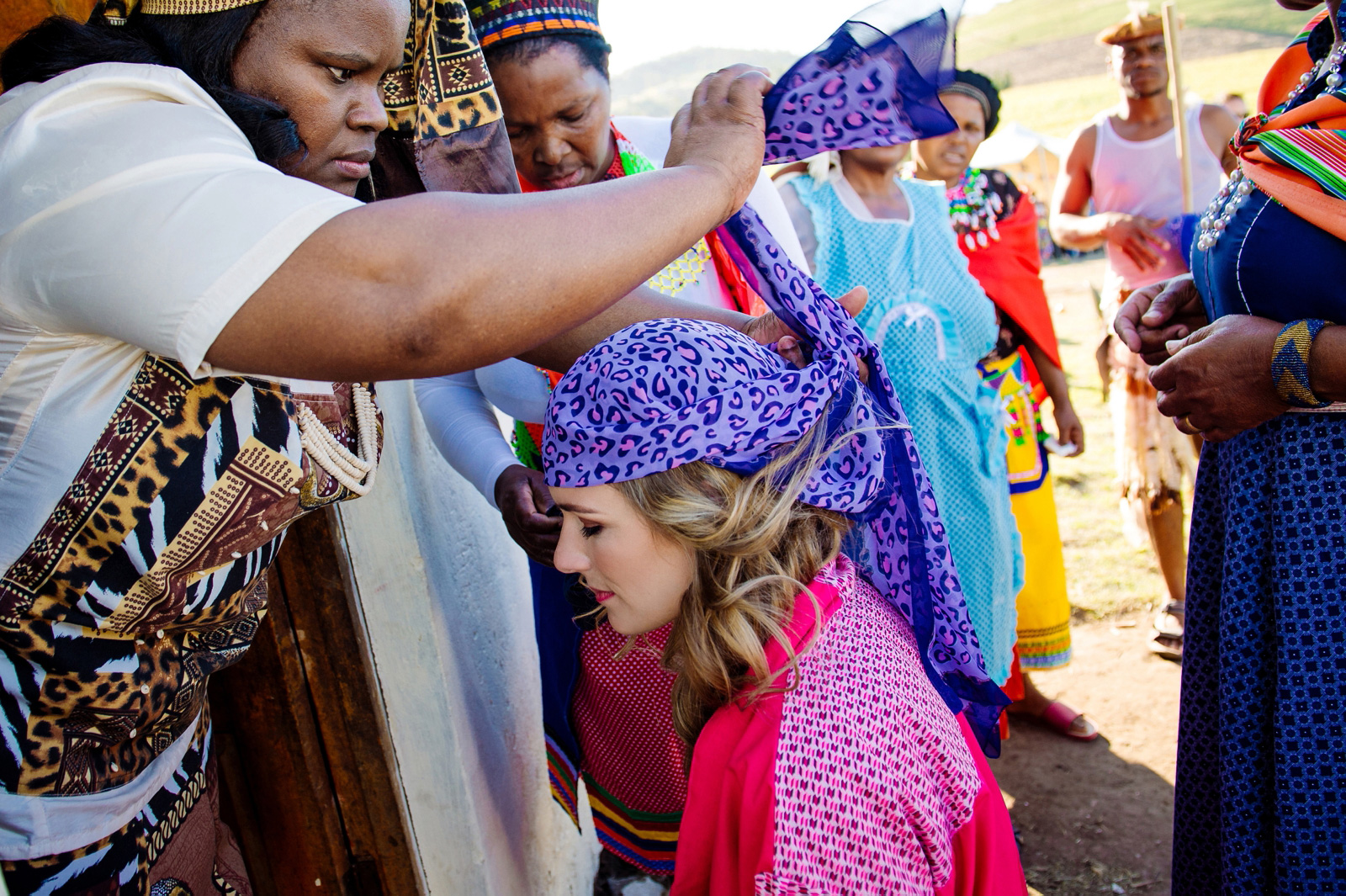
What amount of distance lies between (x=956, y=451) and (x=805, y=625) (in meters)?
1.81

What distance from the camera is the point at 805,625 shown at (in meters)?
1.43

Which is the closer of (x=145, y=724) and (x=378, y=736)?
(x=145, y=724)

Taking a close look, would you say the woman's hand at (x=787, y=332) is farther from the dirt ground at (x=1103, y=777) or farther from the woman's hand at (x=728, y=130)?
the dirt ground at (x=1103, y=777)

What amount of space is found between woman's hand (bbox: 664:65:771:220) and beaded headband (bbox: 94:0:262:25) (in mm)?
559

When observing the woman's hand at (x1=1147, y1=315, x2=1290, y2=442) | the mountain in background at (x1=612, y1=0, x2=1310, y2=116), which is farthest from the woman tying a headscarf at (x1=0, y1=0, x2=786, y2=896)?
the mountain in background at (x1=612, y1=0, x2=1310, y2=116)

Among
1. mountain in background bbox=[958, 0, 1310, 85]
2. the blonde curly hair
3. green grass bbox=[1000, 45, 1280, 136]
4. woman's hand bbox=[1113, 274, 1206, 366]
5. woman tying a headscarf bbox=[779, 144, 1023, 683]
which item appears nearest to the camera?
the blonde curly hair

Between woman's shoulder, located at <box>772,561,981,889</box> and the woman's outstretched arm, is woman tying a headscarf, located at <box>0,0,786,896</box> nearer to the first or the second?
the woman's outstretched arm

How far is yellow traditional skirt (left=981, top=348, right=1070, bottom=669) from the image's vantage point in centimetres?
375

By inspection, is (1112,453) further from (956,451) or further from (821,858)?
(821,858)

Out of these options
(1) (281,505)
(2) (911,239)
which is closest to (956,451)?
(2) (911,239)

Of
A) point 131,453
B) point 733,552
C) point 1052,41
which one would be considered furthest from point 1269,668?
point 1052,41

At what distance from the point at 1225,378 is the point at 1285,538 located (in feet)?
0.97

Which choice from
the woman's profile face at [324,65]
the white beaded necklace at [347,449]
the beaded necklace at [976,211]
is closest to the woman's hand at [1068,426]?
the beaded necklace at [976,211]

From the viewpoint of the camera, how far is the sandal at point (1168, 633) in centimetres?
427
